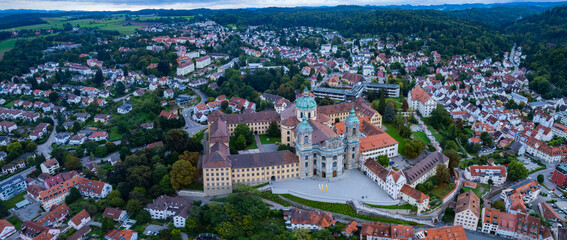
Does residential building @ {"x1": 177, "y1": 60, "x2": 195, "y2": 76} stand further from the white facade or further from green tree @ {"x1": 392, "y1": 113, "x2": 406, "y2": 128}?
the white facade

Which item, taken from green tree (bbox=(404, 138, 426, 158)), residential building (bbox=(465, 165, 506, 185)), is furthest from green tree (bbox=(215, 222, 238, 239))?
residential building (bbox=(465, 165, 506, 185))

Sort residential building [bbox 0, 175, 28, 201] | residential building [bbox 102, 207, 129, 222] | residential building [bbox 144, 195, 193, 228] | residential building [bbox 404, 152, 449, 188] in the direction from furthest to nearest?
residential building [bbox 0, 175, 28, 201] < residential building [bbox 404, 152, 449, 188] < residential building [bbox 144, 195, 193, 228] < residential building [bbox 102, 207, 129, 222]

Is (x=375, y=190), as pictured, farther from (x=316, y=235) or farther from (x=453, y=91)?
(x=453, y=91)

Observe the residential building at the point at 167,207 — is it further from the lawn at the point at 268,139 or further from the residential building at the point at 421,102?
the residential building at the point at 421,102

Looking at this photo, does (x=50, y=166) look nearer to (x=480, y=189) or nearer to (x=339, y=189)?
(x=339, y=189)

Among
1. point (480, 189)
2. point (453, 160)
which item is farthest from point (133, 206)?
point (480, 189)

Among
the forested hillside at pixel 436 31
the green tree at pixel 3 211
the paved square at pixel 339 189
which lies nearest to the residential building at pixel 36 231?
the green tree at pixel 3 211
